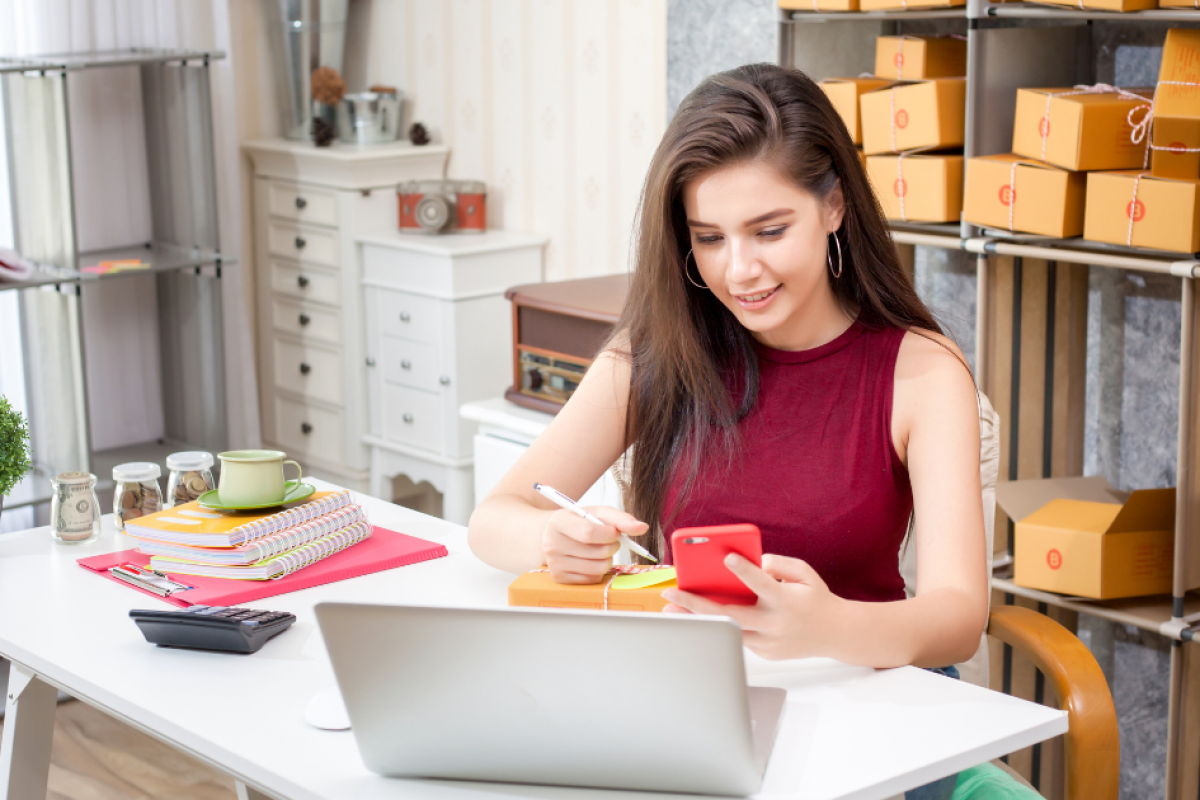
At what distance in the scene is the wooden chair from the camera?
149cm

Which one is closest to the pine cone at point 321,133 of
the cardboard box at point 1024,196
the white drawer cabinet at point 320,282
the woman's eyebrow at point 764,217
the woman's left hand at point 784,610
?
the white drawer cabinet at point 320,282

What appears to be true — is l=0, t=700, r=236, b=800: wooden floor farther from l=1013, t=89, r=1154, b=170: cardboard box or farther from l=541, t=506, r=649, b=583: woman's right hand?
l=1013, t=89, r=1154, b=170: cardboard box

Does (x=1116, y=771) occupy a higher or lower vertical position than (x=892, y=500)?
lower

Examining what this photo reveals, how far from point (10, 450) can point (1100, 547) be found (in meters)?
1.71

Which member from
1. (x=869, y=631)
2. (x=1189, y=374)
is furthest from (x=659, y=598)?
(x=1189, y=374)

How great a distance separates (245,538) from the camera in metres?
1.65

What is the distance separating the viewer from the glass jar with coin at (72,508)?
5.93ft

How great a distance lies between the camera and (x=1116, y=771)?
4.94 ft

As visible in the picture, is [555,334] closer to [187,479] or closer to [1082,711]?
[187,479]

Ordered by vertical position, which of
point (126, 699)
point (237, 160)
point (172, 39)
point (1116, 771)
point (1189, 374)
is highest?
point (172, 39)

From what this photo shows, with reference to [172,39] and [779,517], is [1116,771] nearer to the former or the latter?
[779,517]

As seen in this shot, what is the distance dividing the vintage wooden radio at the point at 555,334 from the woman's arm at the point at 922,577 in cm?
126

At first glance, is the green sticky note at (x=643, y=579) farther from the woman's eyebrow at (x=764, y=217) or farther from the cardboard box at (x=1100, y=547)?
the cardboard box at (x=1100, y=547)

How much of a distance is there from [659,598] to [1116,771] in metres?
0.56
